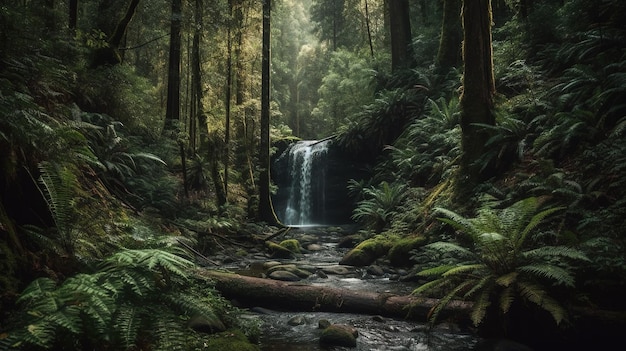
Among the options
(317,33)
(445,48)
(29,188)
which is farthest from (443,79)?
(317,33)

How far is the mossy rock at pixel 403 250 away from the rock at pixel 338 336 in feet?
13.4

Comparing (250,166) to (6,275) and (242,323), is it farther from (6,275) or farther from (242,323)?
(6,275)

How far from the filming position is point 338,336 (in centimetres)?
443

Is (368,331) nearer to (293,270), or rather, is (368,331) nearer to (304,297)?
(304,297)

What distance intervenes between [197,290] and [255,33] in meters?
16.4

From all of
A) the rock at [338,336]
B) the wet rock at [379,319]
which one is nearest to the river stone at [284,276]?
the wet rock at [379,319]

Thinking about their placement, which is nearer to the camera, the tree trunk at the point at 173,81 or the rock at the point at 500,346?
the rock at the point at 500,346

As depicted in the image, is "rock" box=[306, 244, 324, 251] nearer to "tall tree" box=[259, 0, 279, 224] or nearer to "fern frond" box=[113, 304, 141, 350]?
"tall tree" box=[259, 0, 279, 224]

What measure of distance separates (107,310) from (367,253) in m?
7.31

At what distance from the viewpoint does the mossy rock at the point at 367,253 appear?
9062 millimetres

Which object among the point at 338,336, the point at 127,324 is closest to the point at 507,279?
the point at 338,336

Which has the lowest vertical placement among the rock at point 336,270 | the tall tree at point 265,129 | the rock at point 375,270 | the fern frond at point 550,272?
the rock at point 336,270

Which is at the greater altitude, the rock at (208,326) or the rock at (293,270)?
the rock at (208,326)

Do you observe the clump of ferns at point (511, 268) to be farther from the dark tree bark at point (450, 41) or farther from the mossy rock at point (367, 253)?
the dark tree bark at point (450, 41)
